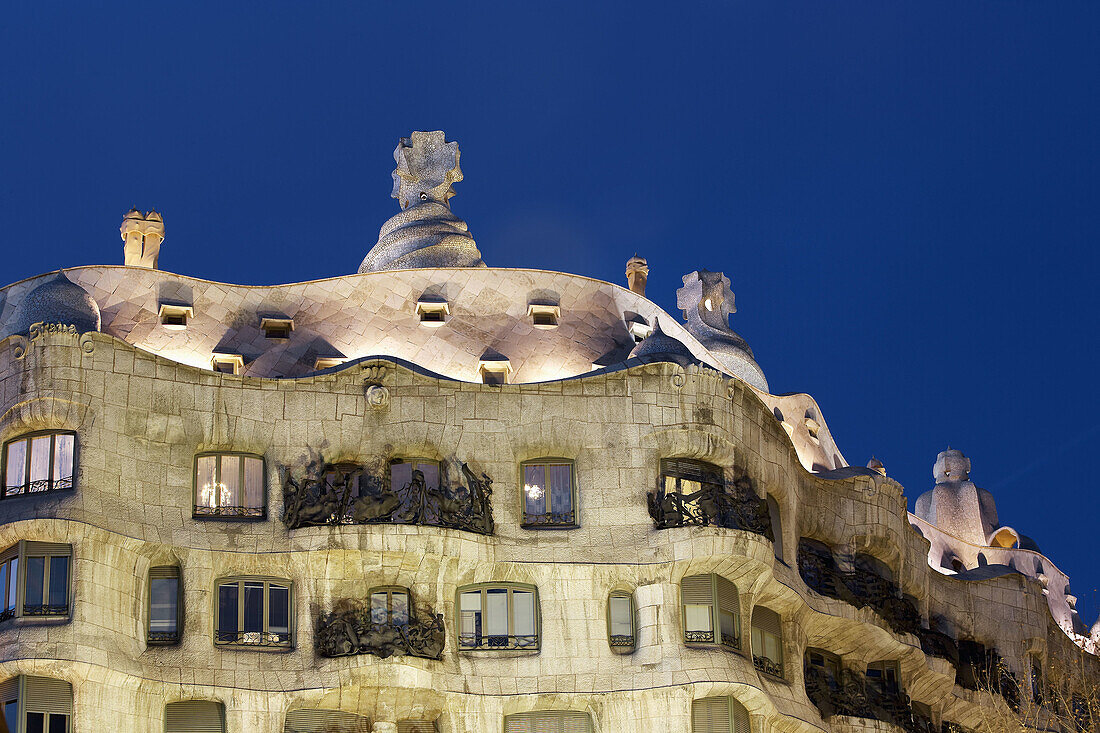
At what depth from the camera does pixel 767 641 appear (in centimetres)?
5544

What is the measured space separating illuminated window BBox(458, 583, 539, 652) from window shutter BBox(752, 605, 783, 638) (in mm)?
6655

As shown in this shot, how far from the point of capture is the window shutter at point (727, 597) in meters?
53.3

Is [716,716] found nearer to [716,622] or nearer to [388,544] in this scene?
[716,622]

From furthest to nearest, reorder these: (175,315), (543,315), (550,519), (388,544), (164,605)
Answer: (543,315)
(175,315)
(550,519)
(388,544)
(164,605)

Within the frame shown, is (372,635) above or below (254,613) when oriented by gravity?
below

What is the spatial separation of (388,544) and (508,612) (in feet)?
12.7

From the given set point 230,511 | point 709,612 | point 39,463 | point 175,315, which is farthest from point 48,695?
point 709,612

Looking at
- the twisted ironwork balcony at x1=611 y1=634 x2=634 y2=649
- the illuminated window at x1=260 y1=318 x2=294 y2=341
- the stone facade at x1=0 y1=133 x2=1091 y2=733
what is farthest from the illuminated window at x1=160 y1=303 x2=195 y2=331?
the twisted ironwork balcony at x1=611 y1=634 x2=634 y2=649

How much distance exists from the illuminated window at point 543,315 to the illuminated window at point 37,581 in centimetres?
1676

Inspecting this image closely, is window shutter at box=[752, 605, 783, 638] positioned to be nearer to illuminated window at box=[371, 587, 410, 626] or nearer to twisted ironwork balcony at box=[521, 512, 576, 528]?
twisted ironwork balcony at box=[521, 512, 576, 528]

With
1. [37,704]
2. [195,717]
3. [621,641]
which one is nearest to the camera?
[37,704]

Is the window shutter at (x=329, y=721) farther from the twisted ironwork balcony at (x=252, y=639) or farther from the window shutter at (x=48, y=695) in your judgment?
the window shutter at (x=48, y=695)

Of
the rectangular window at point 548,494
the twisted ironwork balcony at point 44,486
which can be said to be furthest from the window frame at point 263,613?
the rectangular window at point 548,494

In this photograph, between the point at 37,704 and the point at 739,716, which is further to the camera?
the point at 739,716
